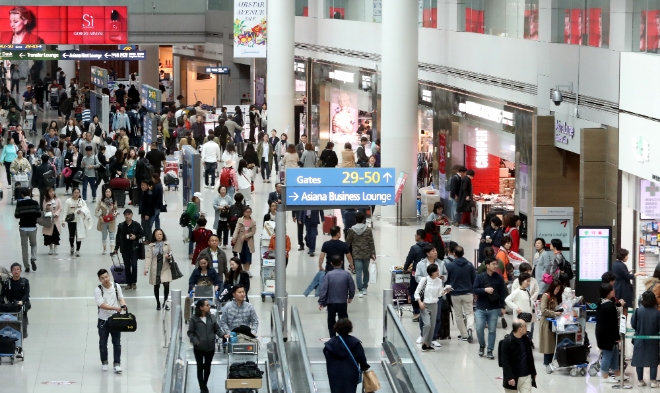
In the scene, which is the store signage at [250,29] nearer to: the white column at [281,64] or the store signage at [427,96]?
the white column at [281,64]

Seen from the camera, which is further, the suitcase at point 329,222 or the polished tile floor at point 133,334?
the suitcase at point 329,222

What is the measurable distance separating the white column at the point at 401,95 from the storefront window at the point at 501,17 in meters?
1.23

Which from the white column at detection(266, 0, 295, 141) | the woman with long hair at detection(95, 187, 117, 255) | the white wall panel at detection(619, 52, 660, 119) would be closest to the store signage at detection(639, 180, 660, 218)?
the white wall panel at detection(619, 52, 660, 119)

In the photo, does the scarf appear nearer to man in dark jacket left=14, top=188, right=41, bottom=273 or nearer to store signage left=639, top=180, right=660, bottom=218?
man in dark jacket left=14, top=188, right=41, bottom=273

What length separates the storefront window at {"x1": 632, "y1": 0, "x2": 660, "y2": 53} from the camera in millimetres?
18000

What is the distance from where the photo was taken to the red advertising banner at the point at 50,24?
49.0 m

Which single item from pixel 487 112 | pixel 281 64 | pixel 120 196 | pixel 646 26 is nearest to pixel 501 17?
pixel 487 112

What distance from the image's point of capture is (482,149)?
2703cm

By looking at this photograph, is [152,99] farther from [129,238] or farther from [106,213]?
[129,238]

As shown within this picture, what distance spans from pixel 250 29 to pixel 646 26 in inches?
915

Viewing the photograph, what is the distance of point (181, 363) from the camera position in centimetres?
1408

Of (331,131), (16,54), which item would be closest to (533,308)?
(331,131)

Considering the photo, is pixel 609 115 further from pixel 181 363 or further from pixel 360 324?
pixel 181 363

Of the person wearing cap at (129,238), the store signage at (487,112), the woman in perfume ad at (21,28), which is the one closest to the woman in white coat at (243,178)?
the store signage at (487,112)
